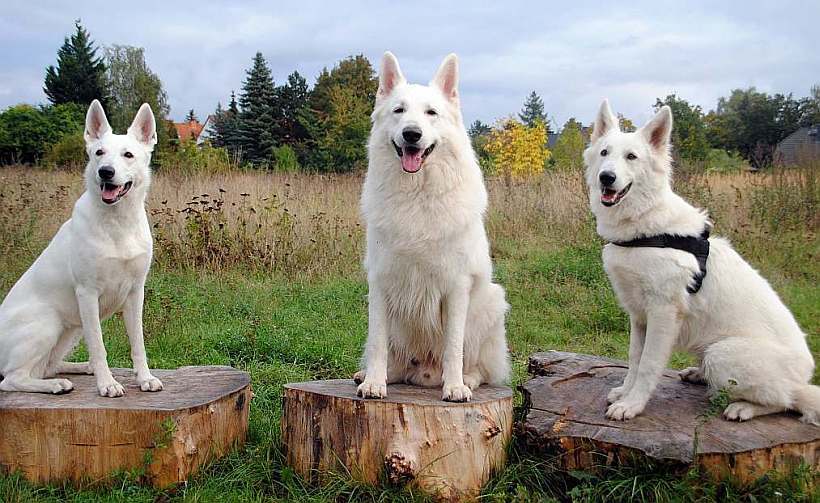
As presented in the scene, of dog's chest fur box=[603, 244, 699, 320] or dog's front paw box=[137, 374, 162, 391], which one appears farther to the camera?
dog's front paw box=[137, 374, 162, 391]

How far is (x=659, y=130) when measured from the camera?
3664mm

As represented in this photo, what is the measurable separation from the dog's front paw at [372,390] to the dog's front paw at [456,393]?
1.13ft

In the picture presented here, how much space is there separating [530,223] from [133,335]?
321 inches

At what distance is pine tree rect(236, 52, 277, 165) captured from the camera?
107 feet

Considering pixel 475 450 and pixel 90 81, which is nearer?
pixel 475 450

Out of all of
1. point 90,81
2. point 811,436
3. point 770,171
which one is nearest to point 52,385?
point 811,436

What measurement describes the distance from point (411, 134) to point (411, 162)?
0.50 ft

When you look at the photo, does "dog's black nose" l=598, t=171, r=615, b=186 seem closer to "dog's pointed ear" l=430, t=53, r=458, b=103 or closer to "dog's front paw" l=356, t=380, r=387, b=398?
"dog's pointed ear" l=430, t=53, r=458, b=103

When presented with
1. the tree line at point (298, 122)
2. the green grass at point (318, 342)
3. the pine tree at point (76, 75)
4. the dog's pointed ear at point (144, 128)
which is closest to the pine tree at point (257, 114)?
the tree line at point (298, 122)

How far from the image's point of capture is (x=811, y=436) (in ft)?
10.2

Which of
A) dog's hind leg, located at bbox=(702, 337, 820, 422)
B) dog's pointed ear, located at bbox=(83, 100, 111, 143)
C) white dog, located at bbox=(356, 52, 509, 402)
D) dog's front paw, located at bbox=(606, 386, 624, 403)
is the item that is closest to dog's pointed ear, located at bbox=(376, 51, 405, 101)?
white dog, located at bbox=(356, 52, 509, 402)

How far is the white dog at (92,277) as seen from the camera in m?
3.57

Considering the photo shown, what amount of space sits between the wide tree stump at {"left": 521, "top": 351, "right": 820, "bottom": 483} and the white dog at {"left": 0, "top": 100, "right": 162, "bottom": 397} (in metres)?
2.47

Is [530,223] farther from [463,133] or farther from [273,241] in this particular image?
[463,133]
